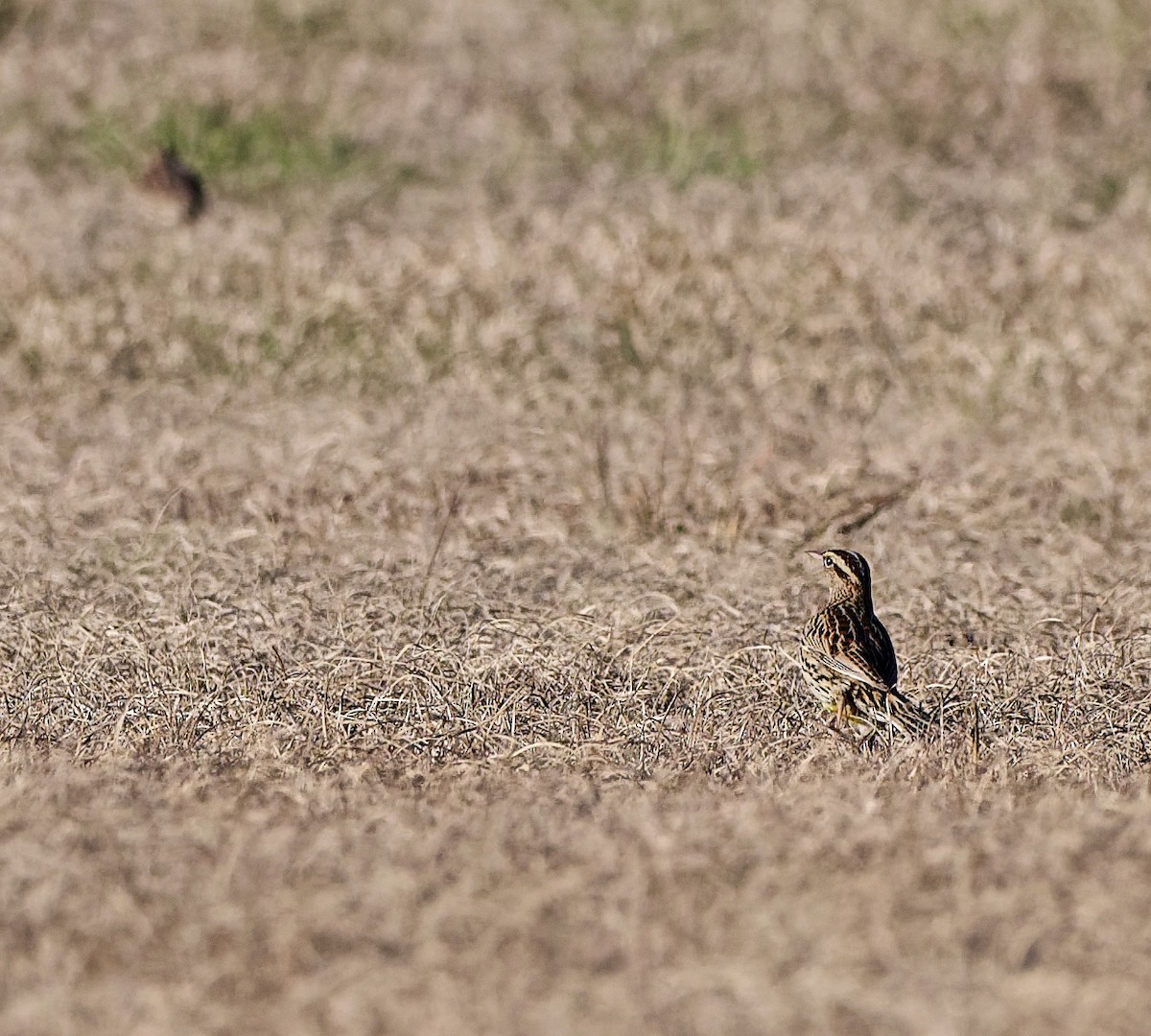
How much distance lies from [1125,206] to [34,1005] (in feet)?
27.2

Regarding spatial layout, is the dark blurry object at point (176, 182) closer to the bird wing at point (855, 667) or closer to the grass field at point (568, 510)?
the grass field at point (568, 510)

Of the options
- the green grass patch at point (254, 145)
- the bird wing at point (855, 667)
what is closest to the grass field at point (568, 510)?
the green grass patch at point (254, 145)

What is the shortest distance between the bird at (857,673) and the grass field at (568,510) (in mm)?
130

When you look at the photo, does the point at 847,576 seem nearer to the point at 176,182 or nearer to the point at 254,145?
the point at 176,182

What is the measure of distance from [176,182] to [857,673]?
20.0 feet

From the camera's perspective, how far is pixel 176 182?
10.1 metres

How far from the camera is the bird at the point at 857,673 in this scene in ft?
17.0

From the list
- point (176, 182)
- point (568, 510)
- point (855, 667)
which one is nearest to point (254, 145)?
point (176, 182)

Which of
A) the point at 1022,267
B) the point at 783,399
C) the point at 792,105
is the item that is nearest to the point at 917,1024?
the point at 783,399

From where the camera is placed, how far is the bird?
5.17 meters

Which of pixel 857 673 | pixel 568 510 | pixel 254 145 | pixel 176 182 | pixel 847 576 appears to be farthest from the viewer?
pixel 254 145

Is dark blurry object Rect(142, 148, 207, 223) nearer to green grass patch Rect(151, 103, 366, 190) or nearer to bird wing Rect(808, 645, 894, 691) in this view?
green grass patch Rect(151, 103, 366, 190)

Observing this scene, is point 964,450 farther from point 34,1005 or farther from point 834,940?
point 34,1005

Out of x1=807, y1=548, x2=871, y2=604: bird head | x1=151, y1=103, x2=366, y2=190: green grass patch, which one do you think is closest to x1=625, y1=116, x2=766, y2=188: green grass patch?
x1=151, y1=103, x2=366, y2=190: green grass patch
